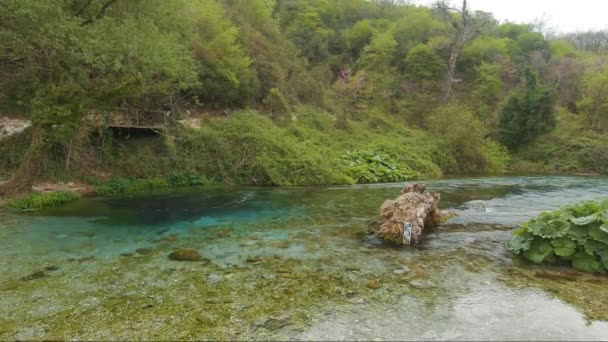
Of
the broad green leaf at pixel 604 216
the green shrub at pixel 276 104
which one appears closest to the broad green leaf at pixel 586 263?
the broad green leaf at pixel 604 216

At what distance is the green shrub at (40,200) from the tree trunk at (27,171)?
2.08 feet

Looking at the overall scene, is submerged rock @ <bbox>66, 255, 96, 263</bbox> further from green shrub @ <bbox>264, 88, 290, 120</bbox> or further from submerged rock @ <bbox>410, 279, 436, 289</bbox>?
green shrub @ <bbox>264, 88, 290, 120</bbox>

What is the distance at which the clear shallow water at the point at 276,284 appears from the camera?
4773 mm

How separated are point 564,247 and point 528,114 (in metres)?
29.8

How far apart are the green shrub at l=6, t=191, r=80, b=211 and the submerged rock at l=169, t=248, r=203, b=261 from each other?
7.23 m

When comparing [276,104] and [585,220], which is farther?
[276,104]

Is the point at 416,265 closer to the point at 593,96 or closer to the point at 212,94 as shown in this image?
the point at 212,94

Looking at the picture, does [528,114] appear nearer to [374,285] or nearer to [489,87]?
[489,87]

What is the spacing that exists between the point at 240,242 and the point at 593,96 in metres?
38.5

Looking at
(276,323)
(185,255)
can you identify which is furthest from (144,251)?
(276,323)

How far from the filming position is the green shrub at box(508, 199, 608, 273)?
6.70m

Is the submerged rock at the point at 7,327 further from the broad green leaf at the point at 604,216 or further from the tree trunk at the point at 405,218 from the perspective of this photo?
the broad green leaf at the point at 604,216

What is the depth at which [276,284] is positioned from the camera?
20.2 ft

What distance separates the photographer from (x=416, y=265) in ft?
22.9
